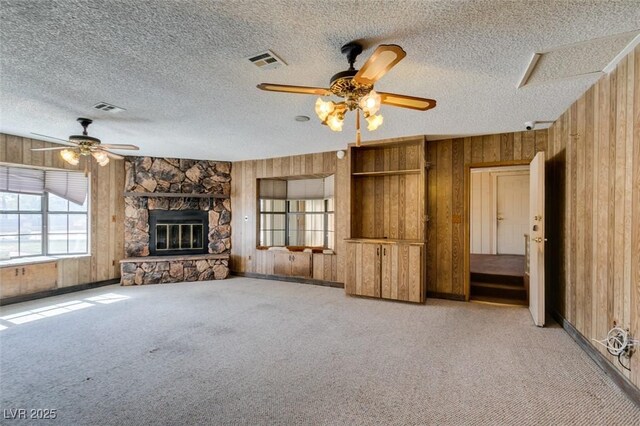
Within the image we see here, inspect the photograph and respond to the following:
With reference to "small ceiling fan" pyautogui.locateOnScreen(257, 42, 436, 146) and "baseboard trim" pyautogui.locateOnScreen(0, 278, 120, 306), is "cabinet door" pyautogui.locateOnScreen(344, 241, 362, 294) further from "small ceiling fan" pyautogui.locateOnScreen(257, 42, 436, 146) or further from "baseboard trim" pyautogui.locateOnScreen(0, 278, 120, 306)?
"baseboard trim" pyautogui.locateOnScreen(0, 278, 120, 306)

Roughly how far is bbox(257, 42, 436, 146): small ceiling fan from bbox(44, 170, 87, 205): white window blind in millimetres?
5372

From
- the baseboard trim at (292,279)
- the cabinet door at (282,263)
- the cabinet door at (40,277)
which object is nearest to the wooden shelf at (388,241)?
the baseboard trim at (292,279)

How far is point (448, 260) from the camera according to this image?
15.4ft

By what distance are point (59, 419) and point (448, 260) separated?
473cm

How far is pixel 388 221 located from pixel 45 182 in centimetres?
613

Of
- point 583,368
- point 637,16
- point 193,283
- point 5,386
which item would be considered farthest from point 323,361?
point 193,283

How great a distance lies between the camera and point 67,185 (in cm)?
537

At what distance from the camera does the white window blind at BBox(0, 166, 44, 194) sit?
463 cm

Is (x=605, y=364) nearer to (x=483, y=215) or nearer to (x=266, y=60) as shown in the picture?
(x=266, y=60)

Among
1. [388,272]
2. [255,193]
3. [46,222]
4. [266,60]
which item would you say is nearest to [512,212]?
[388,272]

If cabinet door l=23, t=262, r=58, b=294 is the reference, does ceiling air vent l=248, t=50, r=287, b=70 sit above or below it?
above

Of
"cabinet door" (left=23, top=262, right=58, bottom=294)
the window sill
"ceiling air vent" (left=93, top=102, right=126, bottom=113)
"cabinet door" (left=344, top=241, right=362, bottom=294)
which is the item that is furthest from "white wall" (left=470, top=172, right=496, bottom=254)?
"cabinet door" (left=23, top=262, right=58, bottom=294)

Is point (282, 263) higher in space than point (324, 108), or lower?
lower

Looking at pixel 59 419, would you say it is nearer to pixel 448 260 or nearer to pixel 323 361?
pixel 323 361
